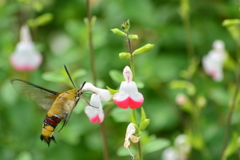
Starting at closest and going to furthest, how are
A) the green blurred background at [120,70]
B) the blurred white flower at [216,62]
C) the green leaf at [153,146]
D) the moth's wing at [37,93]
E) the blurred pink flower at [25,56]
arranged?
the moth's wing at [37,93], the green leaf at [153,146], the blurred white flower at [216,62], the blurred pink flower at [25,56], the green blurred background at [120,70]

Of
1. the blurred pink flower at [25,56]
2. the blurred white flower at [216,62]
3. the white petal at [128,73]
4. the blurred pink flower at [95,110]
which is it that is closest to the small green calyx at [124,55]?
the white petal at [128,73]

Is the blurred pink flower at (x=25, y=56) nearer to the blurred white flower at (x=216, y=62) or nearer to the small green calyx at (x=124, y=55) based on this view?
the blurred white flower at (x=216, y=62)

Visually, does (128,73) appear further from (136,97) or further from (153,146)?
(153,146)

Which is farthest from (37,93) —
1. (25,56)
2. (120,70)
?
(120,70)

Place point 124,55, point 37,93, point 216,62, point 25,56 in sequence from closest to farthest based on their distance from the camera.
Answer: point 124,55, point 37,93, point 216,62, point 25,56

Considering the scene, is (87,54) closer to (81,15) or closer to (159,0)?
(81,15)

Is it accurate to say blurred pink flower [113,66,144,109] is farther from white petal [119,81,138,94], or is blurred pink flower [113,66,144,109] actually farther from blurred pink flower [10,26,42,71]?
blurred pink flower [10,26,42,71]
